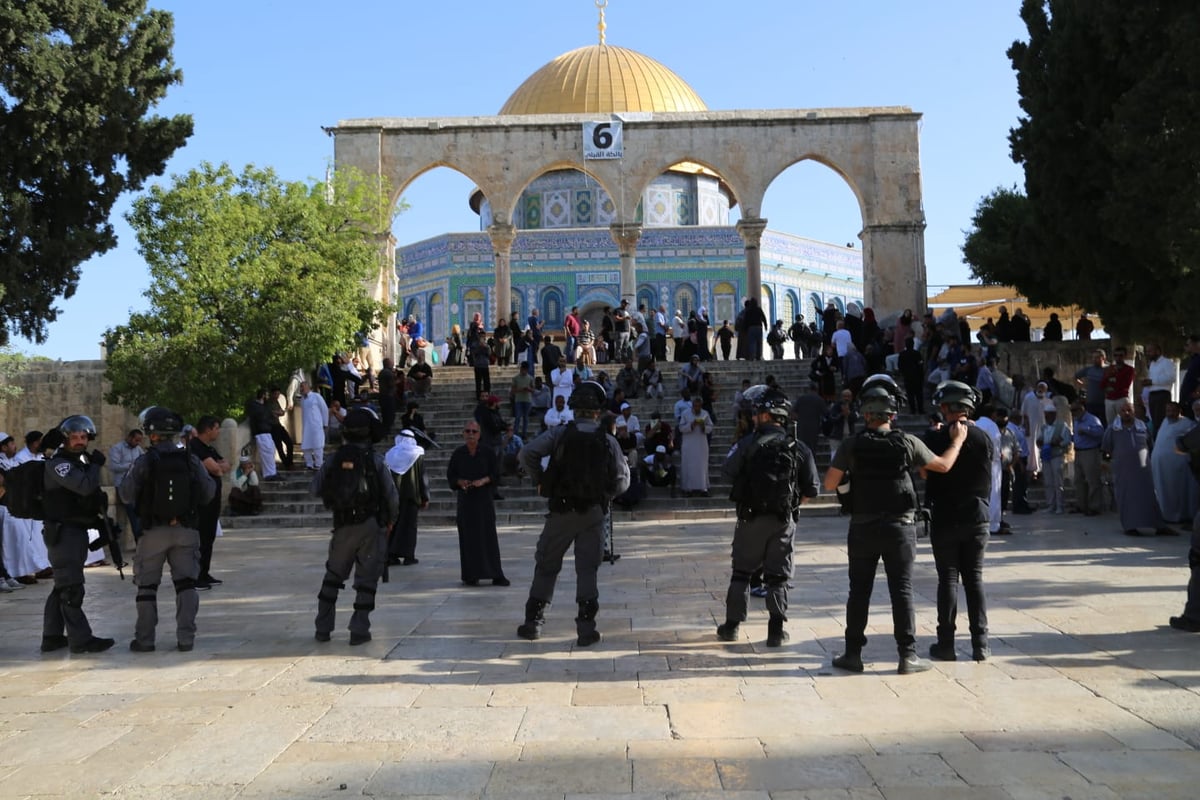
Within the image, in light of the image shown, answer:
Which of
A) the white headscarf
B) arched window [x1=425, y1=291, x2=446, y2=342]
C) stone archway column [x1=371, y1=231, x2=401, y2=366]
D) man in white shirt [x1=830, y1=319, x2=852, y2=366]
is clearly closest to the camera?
the white headscarf

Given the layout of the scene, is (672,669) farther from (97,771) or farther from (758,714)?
(97,771)

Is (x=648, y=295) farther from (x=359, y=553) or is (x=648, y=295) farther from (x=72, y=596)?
(x=72, y=596)

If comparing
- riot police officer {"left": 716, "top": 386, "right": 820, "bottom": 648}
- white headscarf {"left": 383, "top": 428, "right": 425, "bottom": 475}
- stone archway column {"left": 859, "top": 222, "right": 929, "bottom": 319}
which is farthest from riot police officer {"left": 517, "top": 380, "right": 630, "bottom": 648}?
stone archway column {"left": 859, "top": 222, "right": 929, "bottom": 319}

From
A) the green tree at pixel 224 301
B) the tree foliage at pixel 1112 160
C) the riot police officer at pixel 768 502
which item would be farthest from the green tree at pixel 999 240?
the riot police officer at pixel 768 502

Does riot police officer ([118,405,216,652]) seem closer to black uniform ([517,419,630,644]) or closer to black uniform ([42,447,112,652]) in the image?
black uniform ([42,447,112,652])

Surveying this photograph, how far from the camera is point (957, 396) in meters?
6.10

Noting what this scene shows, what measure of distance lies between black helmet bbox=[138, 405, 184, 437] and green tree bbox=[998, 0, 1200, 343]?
12.8 meters

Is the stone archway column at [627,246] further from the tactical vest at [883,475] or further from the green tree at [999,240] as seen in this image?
the tactical vest at [883,475]

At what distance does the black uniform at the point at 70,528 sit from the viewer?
667 cm

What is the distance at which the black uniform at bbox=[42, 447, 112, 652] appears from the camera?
21.9 ft

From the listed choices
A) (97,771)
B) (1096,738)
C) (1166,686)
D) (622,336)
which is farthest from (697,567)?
(622,336)

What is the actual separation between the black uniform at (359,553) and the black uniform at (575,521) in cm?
90

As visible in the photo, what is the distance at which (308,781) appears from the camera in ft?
13.3

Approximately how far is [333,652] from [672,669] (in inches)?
78.6
